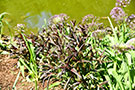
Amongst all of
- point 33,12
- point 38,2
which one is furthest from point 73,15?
point 38,2

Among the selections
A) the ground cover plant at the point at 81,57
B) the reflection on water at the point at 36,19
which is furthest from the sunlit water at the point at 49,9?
the ground cover plant at the point at 81,57

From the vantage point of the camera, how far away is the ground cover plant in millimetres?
1952

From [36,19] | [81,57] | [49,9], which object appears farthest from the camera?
[49,9]

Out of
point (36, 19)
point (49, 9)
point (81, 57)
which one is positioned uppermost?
point (49, 9)

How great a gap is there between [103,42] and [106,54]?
40cm

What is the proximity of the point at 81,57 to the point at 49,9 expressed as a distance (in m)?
3.08

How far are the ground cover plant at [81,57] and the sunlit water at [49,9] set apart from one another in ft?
4.88

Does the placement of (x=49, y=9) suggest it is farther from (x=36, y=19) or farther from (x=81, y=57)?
(x=81, y=57)

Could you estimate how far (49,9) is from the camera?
484 cm

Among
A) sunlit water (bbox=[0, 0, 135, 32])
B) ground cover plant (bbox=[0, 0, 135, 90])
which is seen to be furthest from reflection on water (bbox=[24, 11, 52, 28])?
ground cover plant (bbox=[0, 0, 135, 90])

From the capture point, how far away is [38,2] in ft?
17.7

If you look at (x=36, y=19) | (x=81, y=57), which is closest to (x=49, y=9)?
(x=36, y=19)

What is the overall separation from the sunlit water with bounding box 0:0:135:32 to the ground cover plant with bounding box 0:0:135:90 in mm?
1487

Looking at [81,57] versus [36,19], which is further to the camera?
[36,19]
